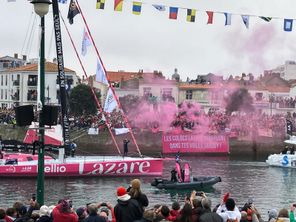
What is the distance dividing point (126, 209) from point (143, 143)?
195ft

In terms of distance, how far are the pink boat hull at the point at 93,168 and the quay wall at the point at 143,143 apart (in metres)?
21.7

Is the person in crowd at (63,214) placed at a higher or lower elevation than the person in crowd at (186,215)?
lower

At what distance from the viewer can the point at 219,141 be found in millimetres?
72188

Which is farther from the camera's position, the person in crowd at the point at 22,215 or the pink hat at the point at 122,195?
the person in crowd at the point at 22,215

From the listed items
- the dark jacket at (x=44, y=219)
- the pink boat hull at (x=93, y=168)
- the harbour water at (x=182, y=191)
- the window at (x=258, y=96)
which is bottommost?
the harbour water at (x=182, y=191)

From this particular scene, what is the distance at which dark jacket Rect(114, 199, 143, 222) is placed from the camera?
13.9 meters

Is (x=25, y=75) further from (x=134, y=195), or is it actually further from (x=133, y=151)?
(x=134, y=195)

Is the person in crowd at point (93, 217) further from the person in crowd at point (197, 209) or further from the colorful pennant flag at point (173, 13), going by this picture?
the colorful pennant flag at point (173, 13)

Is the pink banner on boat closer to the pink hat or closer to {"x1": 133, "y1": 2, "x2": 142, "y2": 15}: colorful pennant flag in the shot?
{"x1": 133, "y1": 2, "x2": 142, "y2": 15}: colorful pennant flag

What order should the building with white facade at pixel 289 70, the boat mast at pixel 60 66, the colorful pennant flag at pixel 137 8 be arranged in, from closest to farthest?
the colorful pennant flag at pixel 137 8, the boat mast at pixel 60 66, the building with white facade at pixel 289 70

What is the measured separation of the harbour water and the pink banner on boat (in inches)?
577

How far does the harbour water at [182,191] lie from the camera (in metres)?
37.1

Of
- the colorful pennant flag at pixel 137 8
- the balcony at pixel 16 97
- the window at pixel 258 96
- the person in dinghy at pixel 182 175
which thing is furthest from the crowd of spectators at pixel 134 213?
the balcony at pixel 16 97

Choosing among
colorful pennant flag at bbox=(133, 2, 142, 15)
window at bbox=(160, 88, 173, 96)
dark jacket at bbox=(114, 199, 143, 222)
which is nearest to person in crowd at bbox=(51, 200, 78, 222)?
dark jacket at bbox=(114, 199, 143, 222)
